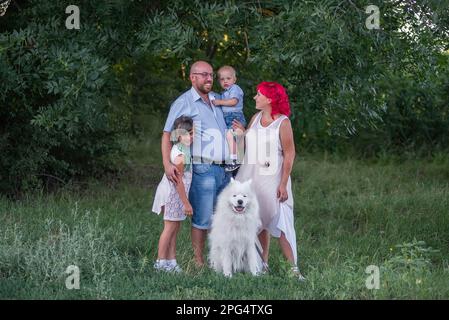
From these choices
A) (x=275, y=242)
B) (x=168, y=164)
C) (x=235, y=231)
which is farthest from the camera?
(x=275, y=242)

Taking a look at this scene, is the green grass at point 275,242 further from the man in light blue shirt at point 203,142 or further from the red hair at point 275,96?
the red hair at point 275,96

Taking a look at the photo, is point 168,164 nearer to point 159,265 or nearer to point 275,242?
point 159,265

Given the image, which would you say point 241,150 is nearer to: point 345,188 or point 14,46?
point 14,46

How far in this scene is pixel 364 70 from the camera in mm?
9711

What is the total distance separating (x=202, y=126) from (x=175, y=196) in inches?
27.3

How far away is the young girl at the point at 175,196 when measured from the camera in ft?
25.5

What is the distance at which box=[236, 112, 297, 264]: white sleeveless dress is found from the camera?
25.8 feet

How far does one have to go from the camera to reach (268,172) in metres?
7.89

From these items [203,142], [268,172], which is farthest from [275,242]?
[203,142]

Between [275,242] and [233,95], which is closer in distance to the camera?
[233,95]

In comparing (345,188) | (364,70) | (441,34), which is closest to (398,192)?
(345,188)

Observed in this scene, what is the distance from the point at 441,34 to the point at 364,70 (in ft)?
3.79

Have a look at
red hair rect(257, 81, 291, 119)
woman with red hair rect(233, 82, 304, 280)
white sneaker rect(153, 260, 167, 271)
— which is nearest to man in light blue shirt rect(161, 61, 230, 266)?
woman with red hair rect(233, 82, 304, 280)
